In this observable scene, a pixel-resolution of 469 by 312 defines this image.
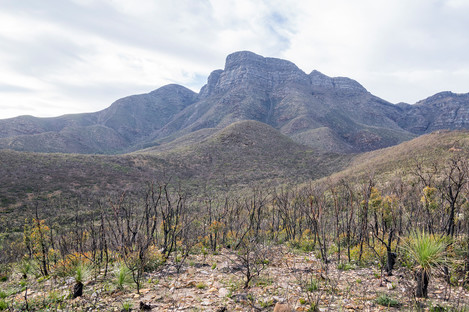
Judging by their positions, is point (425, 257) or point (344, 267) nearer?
point (425, 257)

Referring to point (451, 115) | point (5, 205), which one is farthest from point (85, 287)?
point (451, 115)

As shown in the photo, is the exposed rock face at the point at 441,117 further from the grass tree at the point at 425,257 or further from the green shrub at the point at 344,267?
the grass tree at the point at 425,257

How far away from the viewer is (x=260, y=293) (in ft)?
21.7

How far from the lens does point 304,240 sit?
14406mm

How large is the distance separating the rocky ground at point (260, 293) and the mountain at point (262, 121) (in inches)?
3781

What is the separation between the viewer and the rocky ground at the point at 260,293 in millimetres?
5656

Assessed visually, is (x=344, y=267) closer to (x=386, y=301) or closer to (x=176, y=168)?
(x=386, y=301)

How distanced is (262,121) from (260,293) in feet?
505

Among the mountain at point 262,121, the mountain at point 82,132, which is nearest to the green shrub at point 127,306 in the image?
the mountain at point 262,121

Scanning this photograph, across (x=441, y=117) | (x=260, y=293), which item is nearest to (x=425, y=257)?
(x=260, y=293)

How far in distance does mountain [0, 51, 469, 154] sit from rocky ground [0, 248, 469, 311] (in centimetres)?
9603

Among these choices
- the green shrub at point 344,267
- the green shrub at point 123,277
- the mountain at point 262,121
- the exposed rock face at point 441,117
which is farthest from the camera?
the exposed rock face at point 441,117

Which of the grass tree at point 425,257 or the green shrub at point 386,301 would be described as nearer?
the grass tree at point 425,257

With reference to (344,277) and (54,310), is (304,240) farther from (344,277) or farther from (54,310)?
(54,310)
